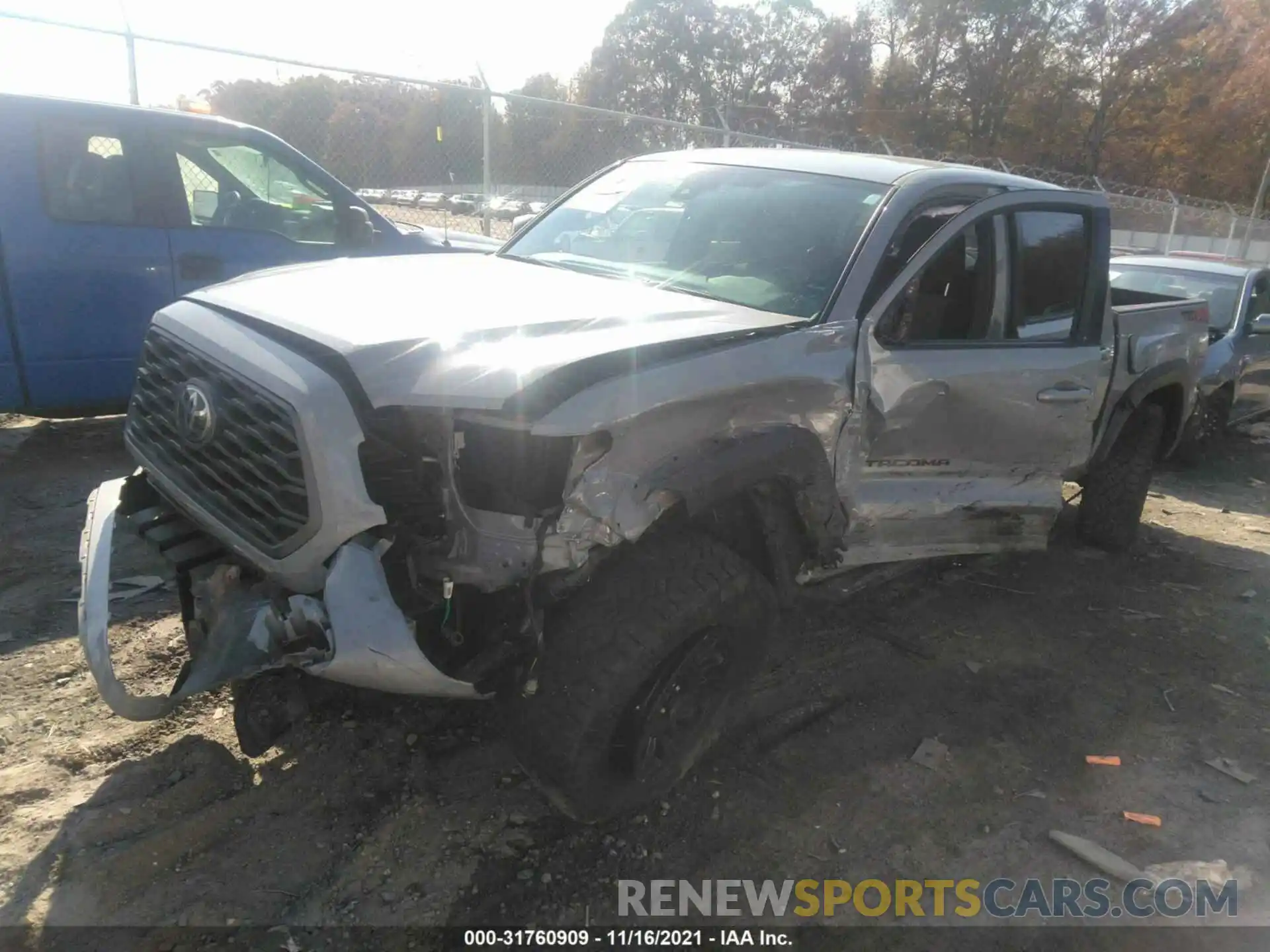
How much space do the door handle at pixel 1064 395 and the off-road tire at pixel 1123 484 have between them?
4.14 ft

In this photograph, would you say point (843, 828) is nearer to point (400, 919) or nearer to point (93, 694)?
point (400, 919)

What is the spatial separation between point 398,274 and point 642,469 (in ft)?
4.33

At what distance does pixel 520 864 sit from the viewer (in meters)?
2.52

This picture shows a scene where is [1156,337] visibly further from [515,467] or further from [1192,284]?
Answer: [1192,284]

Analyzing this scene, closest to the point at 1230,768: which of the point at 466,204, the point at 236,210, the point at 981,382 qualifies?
the point at 981,382

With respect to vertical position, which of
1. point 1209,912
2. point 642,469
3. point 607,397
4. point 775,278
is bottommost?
point 1209,912

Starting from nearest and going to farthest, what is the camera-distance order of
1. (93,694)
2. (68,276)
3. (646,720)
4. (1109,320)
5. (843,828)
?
(646,720)
(843,828)
(93,694)
(1109,320)
(68,276)

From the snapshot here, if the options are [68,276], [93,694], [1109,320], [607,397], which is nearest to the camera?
[607,397]

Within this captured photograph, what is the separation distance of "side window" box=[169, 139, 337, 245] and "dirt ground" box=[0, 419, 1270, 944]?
2.23 metres

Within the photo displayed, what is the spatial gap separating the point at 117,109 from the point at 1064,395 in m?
5.30

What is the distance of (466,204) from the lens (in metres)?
10.3

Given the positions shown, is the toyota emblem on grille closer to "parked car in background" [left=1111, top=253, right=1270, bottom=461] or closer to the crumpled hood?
the crumpled hood

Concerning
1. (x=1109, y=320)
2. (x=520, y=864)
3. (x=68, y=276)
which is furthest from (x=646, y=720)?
(x=68, y=276)

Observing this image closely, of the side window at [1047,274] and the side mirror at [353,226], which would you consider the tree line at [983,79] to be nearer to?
the side mirror at [353,226]
